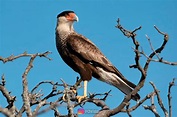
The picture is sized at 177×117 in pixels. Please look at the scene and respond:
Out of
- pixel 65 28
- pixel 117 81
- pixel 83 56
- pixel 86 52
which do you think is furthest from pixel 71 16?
pixel 117 81

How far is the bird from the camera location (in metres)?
6.95

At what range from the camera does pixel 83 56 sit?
24.5 feet

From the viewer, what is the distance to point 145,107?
4.18 meters

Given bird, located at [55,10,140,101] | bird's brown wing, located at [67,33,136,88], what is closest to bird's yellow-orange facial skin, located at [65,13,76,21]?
bird, located at [55,10,140,101]

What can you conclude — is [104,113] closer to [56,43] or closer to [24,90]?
[24,90]

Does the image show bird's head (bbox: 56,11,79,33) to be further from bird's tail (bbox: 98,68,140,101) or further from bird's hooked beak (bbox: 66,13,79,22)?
bird's tail (bbox: 98,68,140,101)

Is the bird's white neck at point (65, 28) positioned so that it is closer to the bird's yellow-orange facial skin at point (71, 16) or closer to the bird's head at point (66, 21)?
the bird's head at point (66, 21)

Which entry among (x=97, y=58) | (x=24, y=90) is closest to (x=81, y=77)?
(x=97, y=58)

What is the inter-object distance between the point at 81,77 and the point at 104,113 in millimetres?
2149

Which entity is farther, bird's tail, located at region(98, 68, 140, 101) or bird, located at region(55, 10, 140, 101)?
bird, located at region(55, 10, 140, 101)

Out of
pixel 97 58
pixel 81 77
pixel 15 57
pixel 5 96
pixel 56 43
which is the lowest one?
pixel 5 96

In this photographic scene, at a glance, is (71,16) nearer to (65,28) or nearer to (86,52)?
(65,28)

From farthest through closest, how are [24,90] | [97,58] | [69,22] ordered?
[69,22] < [97,58] < [24,90]

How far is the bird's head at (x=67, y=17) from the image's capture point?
A: 318 inches
